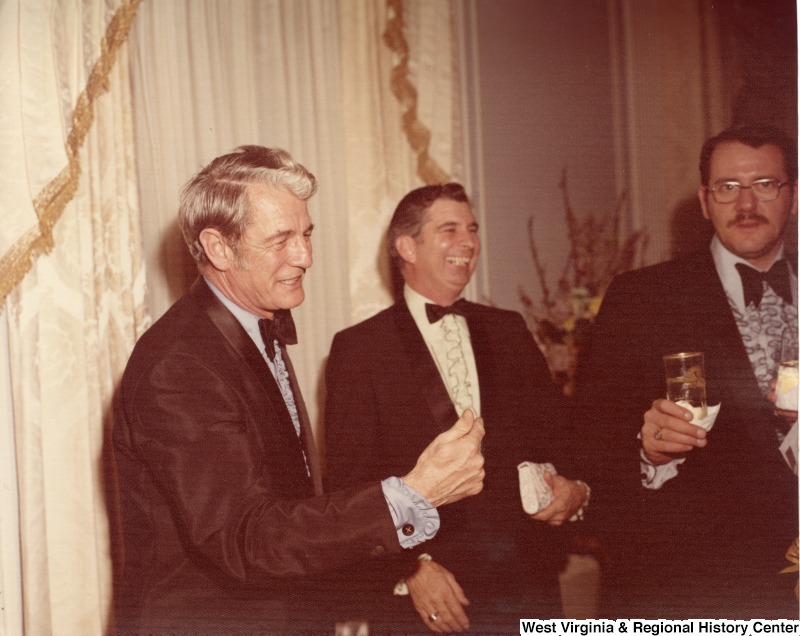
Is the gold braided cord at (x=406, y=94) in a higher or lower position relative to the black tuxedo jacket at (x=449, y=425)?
higher

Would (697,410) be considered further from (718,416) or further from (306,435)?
(306,435)

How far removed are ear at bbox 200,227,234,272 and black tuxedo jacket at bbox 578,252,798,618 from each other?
1.26 meters

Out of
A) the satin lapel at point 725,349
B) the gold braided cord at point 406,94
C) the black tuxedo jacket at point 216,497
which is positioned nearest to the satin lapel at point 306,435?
the black tuxedo jacket at point 216,497

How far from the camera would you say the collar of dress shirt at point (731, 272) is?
221cm

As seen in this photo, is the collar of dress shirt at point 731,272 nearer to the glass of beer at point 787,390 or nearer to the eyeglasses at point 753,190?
the eyeglasses at point 753,190

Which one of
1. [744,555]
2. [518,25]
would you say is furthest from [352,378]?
[518,25]

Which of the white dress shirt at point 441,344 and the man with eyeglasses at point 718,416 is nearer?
the man with eyeglasses at point 718,416

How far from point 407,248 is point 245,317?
0.89 m

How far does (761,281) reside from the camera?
2.20 metres

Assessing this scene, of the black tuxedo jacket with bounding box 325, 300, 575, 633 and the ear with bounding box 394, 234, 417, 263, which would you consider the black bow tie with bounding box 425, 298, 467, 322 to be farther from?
the ear with bounding box 394, 234, 417, 263

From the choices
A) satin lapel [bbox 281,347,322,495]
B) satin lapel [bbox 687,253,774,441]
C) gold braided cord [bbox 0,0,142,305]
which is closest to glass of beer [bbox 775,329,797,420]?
satin lapel [bbox 687,253,774,441]

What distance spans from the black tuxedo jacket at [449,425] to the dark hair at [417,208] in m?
0.26

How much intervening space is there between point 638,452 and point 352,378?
0.89m

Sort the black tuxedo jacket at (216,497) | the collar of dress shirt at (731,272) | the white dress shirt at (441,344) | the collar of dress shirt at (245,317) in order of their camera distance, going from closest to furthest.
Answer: the black tuxedo jacket at (216,497) < the collar of dress shirt at (245,317) < the collar of dress shirt at (731,272) < the white dress shirt at (441,344)
